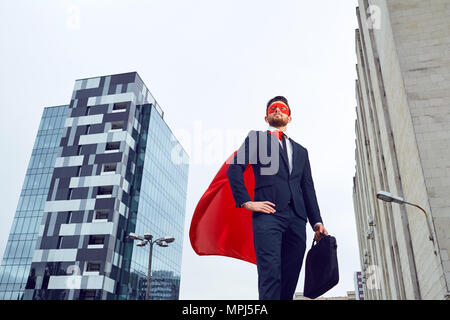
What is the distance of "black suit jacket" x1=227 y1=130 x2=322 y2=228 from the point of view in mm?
4441

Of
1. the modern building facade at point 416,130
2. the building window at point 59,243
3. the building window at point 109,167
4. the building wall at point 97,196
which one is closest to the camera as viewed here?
the modern building facade at point 416,130

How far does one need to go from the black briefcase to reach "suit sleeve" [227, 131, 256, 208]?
3.03 ft

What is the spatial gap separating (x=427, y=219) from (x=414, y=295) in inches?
257

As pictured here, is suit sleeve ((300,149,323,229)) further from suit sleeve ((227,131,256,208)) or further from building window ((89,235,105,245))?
building window ((89,235,105,245))

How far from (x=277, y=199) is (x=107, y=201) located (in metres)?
47.7

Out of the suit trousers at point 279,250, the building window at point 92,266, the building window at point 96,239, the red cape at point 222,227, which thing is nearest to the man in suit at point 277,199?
the suit trousers at point 279,250

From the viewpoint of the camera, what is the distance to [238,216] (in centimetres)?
483

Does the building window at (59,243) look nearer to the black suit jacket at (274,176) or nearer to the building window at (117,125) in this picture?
the building window at (117,125)

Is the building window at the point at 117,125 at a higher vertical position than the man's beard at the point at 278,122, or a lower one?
higher

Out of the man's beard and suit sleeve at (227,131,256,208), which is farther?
the man's beard

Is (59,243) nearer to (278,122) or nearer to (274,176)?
(278,122)

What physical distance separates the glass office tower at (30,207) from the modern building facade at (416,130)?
52.0m

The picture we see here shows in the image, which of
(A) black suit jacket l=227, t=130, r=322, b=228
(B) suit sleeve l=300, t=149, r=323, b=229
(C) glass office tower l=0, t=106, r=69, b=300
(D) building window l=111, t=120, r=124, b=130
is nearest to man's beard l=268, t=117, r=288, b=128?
(A) black suit jacket l=227, t=130, r=322, b=228

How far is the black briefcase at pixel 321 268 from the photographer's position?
4066mm
